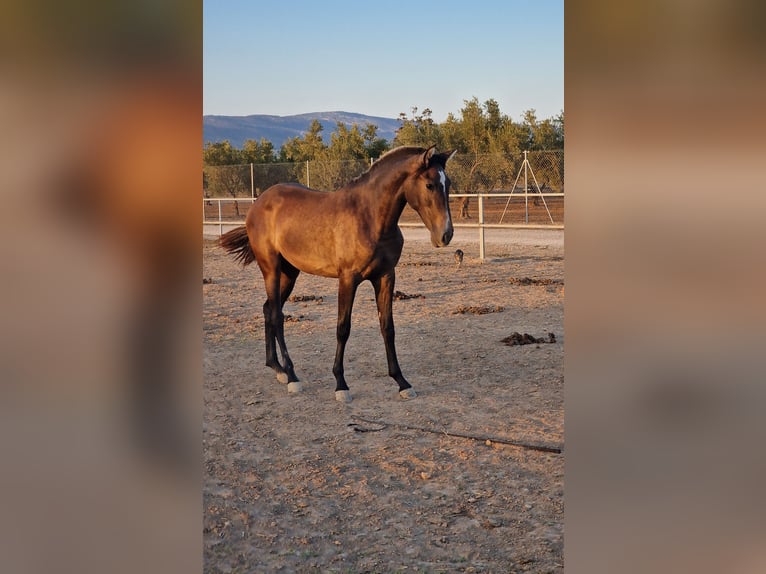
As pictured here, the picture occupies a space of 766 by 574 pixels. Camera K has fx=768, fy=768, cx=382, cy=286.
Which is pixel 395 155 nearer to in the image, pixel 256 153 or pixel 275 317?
pixel 275 317

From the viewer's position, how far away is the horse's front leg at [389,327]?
5.79 metres

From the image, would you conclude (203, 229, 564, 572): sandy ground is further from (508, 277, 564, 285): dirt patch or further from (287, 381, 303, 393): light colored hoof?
(508, 277, 564, 285): dirt patch

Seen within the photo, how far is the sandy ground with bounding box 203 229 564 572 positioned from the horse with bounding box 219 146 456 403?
0.46 meters

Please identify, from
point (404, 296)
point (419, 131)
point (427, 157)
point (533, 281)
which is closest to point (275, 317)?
point (427, 157)

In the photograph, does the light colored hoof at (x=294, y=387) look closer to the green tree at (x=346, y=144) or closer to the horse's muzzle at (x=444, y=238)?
the horse's muzzle at (x=444, y=238)

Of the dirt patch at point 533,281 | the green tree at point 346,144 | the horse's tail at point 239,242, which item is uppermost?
the green tree at point 346,144

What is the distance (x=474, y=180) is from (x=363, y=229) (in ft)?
55.6

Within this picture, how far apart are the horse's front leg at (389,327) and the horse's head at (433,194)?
0.51 m

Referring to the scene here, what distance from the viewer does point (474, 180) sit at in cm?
2228

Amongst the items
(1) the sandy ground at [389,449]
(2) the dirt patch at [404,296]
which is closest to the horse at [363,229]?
(1) the sandy ground at [389,449]
